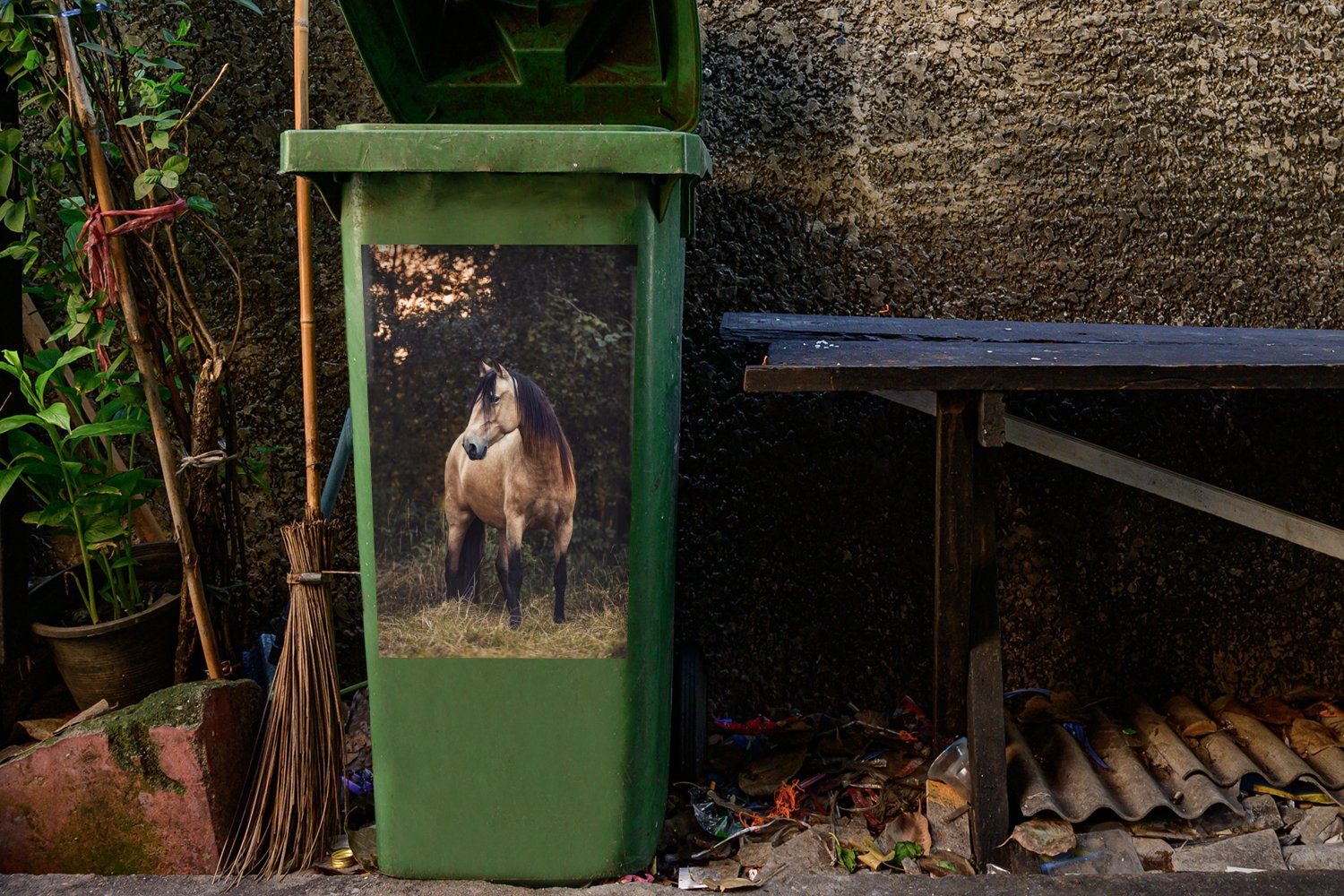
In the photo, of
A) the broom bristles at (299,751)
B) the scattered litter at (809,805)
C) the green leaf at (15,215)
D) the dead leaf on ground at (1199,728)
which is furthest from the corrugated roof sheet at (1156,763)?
the green leaf at (15,215)

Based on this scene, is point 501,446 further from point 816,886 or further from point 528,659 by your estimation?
point 816,886

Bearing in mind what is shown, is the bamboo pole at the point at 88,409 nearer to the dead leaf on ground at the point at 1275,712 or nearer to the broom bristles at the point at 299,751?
the broom bristles at the point at 299,751

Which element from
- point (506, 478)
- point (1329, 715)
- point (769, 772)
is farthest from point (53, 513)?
point (1329, 715)

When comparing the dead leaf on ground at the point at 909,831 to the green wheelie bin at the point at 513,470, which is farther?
the dead leaf on ground at the point at 909,831

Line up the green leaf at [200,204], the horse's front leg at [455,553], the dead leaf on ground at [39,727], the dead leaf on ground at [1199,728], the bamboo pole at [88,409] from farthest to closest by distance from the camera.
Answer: the dead leaf on ground at [1199,728] → the bamboo pole at [88,409] → the green leaf at [200,204] → the dead leaf on ground at [39,727] → the horse's front leg at [455,553]

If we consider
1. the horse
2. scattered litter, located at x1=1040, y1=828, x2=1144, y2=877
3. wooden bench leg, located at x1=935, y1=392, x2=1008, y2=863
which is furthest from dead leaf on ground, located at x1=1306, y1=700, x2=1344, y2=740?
the horse

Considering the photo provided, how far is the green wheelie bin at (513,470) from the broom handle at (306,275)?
335 millimetres

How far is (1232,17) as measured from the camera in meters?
2.63

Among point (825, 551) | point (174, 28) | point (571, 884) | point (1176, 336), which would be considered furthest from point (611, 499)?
point (174, 28)

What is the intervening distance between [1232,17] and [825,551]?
1.78 m

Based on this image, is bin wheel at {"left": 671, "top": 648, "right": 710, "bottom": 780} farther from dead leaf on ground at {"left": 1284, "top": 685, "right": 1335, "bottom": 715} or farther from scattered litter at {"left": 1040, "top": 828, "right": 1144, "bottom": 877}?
dead leaf on ground at {"left": 1284, "top": 685, "right": 1335, "bottom": 715}

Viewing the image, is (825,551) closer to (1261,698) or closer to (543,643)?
(543,643)

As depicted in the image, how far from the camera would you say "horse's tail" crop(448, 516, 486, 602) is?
5.96 feet

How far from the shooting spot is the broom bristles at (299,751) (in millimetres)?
2014
